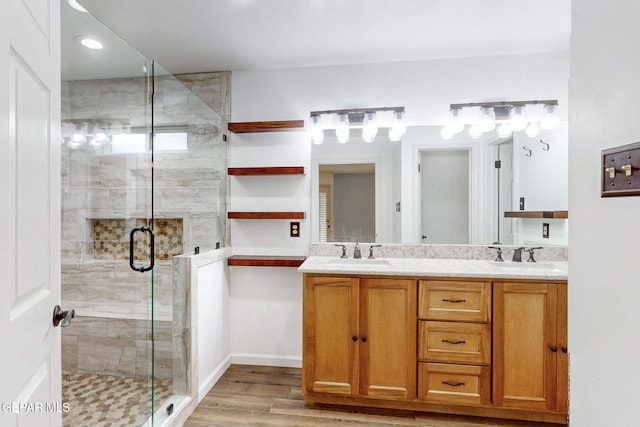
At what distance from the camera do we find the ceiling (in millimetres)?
1848

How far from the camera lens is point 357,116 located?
100 inches

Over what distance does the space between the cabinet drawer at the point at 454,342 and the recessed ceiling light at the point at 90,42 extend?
8.58 feet

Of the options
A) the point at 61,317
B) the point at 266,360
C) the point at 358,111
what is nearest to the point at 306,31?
the point at 358,111

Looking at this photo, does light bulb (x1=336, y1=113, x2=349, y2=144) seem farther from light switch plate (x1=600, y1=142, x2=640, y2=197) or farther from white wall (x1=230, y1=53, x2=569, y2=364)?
light switch plate (x1=600, y1=142, x2=640, y2=197)

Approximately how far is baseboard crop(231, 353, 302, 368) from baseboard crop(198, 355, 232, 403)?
7 centimetres

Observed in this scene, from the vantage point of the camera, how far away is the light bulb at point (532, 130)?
2.44 m

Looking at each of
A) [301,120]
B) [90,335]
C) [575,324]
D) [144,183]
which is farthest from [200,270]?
[575,324]

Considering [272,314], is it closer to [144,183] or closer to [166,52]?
[144,183]

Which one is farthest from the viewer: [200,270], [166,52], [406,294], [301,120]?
[301,120]

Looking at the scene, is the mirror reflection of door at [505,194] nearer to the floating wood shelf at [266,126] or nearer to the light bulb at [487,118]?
the light bulb at [487,118]

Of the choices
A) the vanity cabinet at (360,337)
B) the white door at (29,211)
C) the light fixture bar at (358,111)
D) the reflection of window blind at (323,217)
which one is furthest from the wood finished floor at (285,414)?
the light fixture bar at (358,111)

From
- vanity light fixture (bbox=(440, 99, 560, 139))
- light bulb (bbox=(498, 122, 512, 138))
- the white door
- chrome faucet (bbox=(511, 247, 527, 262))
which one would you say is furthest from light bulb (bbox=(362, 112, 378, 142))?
the white door

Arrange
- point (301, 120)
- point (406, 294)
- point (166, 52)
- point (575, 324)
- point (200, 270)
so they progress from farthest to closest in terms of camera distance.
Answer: point (301, 120), point (166, 52), point (200, 270), point (406, 294), point (575, 324)

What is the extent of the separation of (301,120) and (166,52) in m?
1.13
